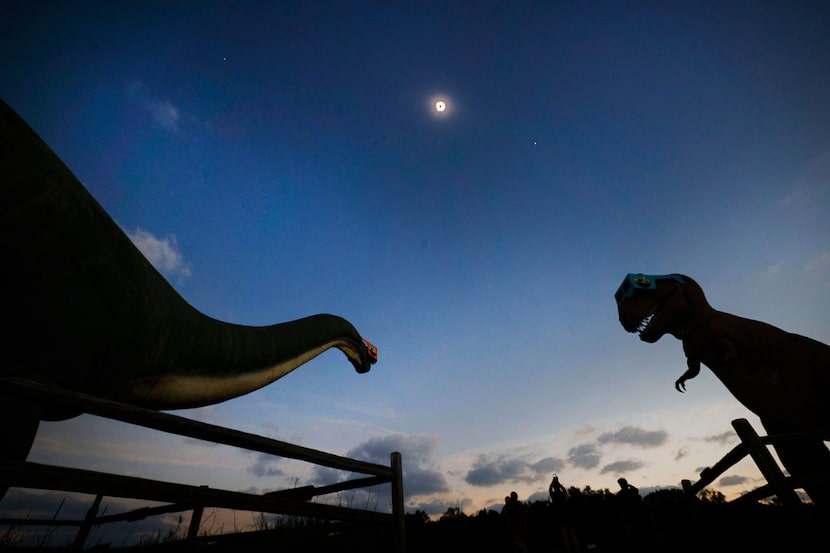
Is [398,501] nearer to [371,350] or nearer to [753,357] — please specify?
[371,350]

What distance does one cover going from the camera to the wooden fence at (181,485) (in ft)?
4.36

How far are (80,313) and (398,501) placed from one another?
2.45 metres

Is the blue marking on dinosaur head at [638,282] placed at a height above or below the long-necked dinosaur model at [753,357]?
above

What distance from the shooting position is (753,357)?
4.72 metres

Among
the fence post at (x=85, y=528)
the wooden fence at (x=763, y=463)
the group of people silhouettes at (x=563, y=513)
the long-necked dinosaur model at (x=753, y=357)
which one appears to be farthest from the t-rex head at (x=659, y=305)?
the fence post at (x=85, y=528)

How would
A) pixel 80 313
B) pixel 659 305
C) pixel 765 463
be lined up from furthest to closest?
pixel 659 305 → pixel 765 463 → pixel 80 313

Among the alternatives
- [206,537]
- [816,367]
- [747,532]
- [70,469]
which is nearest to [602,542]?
[816,367]

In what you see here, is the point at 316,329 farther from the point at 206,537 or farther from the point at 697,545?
the point at 697,545

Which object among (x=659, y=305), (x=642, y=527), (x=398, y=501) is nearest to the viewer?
(x=398, y=501)

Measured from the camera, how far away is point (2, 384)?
51.0 inches

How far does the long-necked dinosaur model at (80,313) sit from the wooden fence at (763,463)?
183 inches

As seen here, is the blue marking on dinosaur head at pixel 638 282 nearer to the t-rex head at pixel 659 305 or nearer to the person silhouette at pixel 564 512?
the t-rex head at pixel 659 305

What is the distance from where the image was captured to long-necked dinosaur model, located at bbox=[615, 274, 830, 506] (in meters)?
4.29

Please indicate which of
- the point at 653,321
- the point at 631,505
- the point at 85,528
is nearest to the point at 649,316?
the point at 653,321
